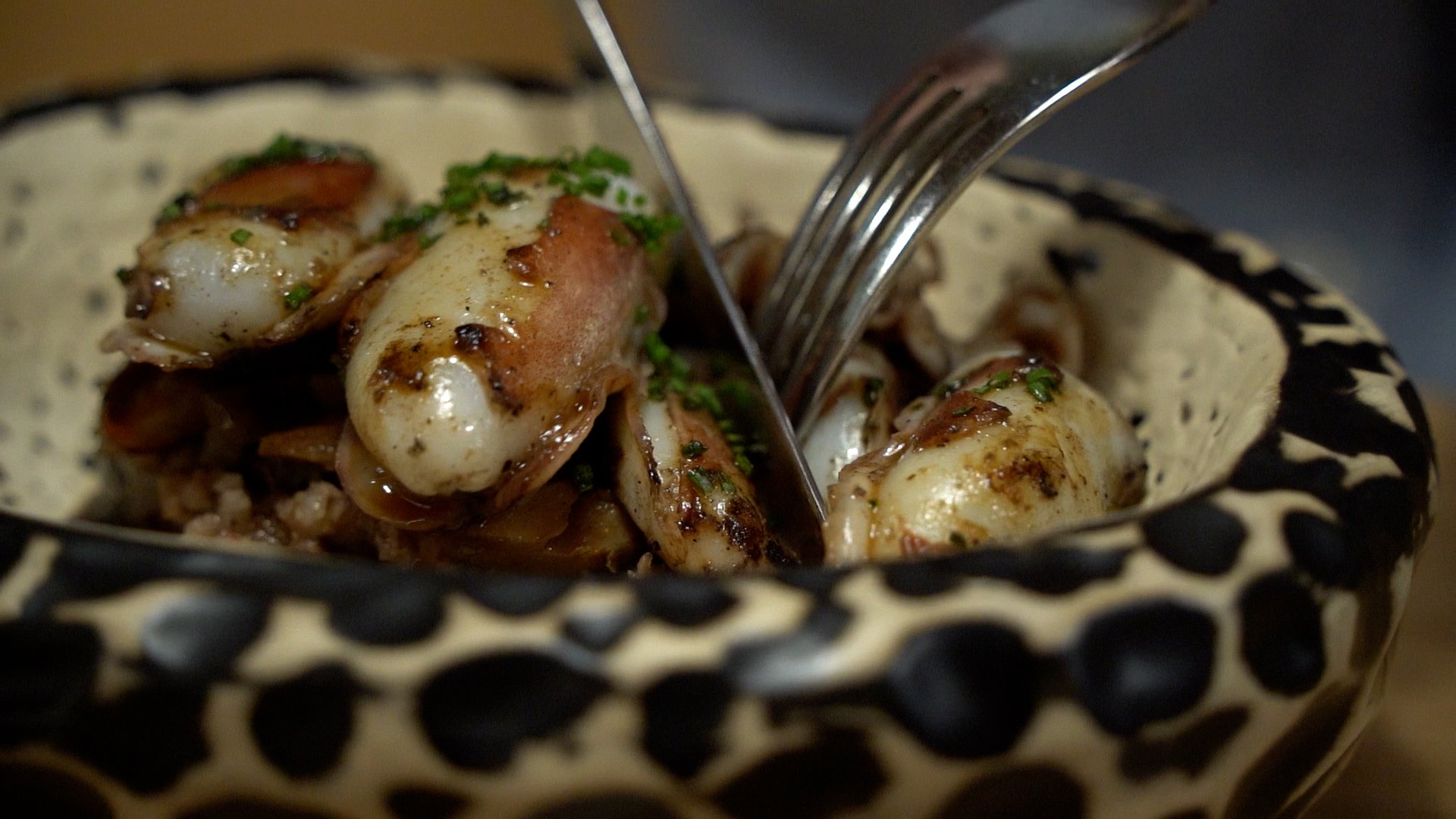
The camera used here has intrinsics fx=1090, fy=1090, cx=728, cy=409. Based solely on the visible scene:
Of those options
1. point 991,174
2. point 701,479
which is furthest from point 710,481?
point 991,174

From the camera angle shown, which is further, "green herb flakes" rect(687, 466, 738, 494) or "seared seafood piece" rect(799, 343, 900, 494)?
"seared seafood piece" rect(799, 343, 900, 494)

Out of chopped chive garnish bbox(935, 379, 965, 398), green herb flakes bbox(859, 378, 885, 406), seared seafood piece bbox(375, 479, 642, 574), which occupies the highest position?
chopped chive garnish bbox(935, 379, 965, 398)

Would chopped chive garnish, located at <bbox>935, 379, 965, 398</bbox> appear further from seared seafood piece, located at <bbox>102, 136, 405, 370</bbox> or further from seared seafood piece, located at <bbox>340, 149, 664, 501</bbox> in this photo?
seared seafood piece, located at <bbox>102, 136, 405, 370</bbox>

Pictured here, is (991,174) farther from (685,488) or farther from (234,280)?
(234,280)

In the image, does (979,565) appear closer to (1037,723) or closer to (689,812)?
(1037,723)

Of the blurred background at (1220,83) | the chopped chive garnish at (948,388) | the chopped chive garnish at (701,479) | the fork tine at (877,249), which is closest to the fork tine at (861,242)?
the fork tine at (877,249)

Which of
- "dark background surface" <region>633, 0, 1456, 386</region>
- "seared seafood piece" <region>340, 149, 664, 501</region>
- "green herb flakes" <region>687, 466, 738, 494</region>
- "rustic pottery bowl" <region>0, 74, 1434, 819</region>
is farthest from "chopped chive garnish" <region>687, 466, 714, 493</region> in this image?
"dark background surface" <region>633, 0, 1456, 386</region>
